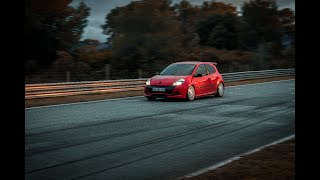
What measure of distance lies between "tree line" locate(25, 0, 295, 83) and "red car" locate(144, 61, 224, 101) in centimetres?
387

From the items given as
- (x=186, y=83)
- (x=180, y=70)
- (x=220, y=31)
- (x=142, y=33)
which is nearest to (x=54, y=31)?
(x=142, y=33)

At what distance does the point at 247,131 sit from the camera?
31.0 ft

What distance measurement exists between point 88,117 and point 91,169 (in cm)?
574

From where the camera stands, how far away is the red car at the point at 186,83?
51.5 ft

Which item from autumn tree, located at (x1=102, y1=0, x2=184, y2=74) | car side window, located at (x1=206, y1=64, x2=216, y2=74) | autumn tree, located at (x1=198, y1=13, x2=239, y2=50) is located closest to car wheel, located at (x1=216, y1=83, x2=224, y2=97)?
car side window, located at (x1=206, y1=64, x2=216, y2=74)

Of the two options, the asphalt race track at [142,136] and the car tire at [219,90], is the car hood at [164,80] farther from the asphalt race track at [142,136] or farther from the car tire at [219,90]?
the car tire at [219,90]

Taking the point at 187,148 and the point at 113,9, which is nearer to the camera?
the point at 187,148

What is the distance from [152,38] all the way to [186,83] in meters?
15.8

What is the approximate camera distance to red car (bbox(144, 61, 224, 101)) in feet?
51.5

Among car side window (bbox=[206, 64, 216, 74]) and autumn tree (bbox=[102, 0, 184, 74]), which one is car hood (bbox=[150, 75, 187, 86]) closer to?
car side window (bbox=[206, 64, 216, 74])

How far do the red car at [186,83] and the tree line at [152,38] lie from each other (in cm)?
387
